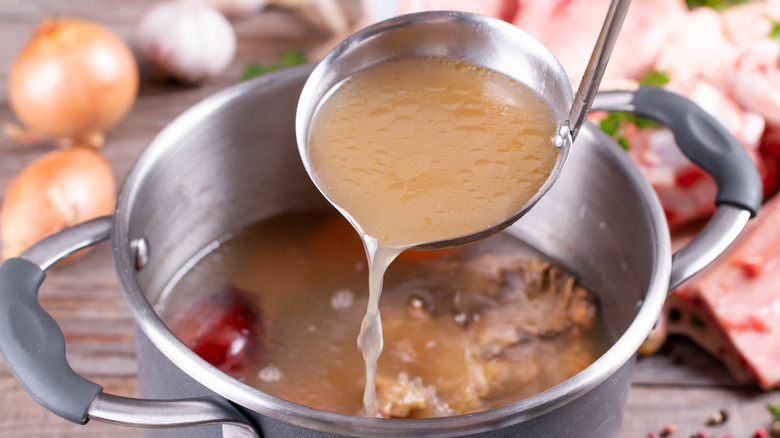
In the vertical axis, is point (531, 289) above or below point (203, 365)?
below

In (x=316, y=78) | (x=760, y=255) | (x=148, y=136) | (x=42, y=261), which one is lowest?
(x=148, y=136)

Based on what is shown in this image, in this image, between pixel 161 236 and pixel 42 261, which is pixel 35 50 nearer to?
pixel 161 236

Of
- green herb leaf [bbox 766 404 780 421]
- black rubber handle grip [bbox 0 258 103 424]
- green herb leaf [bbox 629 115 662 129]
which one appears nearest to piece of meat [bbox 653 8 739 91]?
green herb leaf [bbox 629 115 662 129]

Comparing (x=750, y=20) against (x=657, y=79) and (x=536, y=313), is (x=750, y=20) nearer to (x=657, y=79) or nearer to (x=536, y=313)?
(x=657, y=79)

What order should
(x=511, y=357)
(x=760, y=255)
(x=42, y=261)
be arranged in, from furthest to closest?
(x=760, y=255), (x=511, y=357), (x=42, y=261)

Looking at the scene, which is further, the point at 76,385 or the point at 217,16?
the point at 217,16

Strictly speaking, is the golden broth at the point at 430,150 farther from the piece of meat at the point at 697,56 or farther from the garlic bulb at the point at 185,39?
the garlic bulb at the point at 185,39

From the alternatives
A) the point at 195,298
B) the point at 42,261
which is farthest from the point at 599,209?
the point at 42,261

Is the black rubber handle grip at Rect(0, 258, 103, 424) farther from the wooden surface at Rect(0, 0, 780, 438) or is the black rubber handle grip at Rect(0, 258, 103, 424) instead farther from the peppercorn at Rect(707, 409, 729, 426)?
the peppercorn at Rect(707, 409, 729, 426)

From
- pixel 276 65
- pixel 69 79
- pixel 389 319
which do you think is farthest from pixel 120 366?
pixel 276 65
